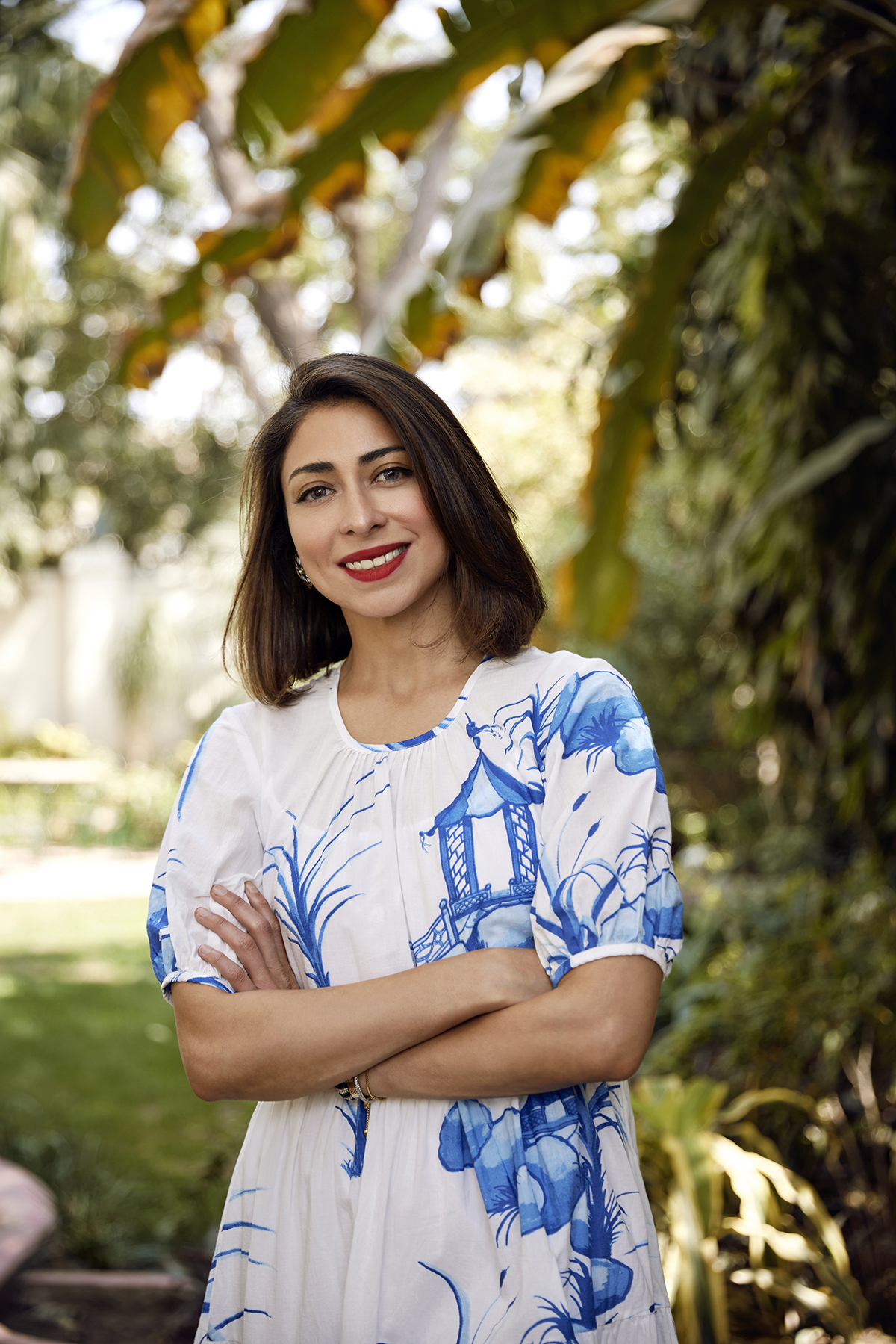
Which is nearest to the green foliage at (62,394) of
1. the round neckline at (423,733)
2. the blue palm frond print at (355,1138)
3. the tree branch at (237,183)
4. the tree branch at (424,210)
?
the tree branch at (424,210)

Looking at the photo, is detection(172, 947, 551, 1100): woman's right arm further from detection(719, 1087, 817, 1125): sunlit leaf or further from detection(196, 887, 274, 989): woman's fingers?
detection(719, 1087, 817, 1125): sunlit leaf

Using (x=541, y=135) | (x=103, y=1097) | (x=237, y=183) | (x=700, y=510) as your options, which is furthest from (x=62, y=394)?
(x=541, y=135)

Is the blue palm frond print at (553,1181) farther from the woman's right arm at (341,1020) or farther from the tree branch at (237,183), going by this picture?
the tree branch at (237,183)

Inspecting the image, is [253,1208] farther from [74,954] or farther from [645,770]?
[74,954]

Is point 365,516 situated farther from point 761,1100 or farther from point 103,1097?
point 103,1097

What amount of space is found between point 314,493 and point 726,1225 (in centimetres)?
229

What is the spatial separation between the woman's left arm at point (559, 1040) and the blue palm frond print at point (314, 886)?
0.22 m

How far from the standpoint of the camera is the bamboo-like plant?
2.79m

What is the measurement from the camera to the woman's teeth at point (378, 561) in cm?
165

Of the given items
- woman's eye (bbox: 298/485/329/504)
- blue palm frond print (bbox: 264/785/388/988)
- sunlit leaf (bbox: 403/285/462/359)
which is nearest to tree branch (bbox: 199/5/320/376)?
sunlit leaf (bbox: 403/285/462/359)

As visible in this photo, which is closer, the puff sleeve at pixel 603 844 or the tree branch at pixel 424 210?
the puff sleeve at pixel 603 844

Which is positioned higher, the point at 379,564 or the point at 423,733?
the point at 379,564

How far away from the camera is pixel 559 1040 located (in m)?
1.41

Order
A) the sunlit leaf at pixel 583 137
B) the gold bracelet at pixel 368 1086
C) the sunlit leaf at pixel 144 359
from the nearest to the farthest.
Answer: the gold bracelet at pixel 368 1086 → the sunlit leaf at pixel 583 137 → the sunlit leaf at pixel 144 359
